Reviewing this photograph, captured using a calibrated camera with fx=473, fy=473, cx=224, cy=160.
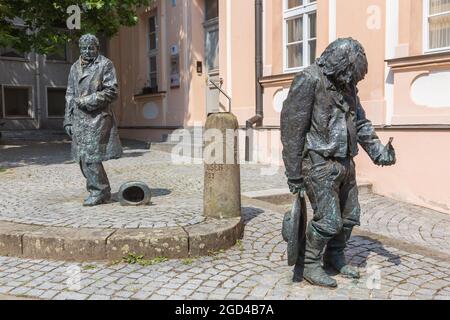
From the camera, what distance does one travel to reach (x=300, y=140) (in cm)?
338

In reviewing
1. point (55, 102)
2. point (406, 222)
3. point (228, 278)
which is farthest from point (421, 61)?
point (55, 102)

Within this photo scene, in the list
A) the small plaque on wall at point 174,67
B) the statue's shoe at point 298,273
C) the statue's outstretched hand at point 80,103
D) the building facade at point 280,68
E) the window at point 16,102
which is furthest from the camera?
the window at point 16,102

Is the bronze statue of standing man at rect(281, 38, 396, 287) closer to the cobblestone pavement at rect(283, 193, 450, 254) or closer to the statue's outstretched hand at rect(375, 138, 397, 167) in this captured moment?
the statue's outstretched hand at rect(375, 138, 397, 167)

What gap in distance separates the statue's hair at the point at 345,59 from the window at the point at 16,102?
2054 centimetres

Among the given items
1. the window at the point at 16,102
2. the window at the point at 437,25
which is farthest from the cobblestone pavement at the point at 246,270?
the window at the point at 16,102

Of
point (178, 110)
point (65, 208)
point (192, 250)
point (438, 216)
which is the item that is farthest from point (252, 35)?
point (192, 250)

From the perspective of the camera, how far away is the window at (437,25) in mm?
7008

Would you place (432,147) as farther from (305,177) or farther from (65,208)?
(65,208)

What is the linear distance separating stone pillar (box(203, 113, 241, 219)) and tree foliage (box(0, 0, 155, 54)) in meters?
7.31

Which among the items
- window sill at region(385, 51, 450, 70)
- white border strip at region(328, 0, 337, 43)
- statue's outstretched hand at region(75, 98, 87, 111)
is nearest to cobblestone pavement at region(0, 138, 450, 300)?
statue's outstretched hand at region(75, 98, 87, 111)

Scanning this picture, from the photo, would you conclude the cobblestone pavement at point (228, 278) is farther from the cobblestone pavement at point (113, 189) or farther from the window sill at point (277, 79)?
the window sill at point (277, 79)

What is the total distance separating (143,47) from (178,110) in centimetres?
332

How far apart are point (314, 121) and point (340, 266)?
1.25m
